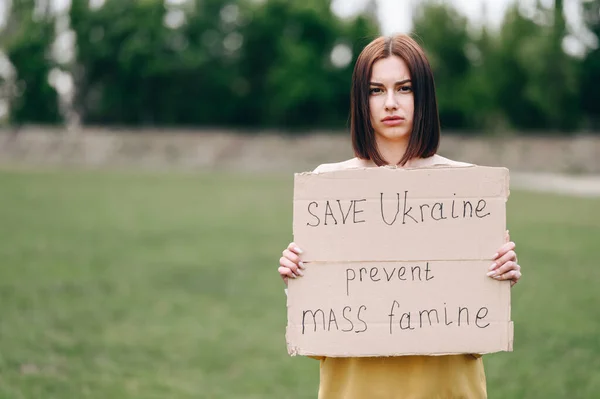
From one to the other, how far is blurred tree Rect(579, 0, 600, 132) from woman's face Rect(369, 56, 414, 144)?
135 ft

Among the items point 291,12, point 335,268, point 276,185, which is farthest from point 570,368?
point 291,12

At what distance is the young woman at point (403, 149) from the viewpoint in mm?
2590

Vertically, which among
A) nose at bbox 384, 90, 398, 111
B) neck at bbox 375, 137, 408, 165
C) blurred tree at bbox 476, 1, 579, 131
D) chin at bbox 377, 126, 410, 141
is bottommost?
neck at bbox 375, 137, 408, 165

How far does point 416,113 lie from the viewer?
2.64m

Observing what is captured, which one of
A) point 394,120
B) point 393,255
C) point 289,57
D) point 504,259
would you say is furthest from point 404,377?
point 289,57

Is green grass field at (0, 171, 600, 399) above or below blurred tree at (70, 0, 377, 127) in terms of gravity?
below

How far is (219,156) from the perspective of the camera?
42750mm

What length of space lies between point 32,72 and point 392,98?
45.5m

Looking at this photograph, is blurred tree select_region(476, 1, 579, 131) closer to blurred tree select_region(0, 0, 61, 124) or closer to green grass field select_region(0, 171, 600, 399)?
green grass field select_region(0, 171, 600, 399)

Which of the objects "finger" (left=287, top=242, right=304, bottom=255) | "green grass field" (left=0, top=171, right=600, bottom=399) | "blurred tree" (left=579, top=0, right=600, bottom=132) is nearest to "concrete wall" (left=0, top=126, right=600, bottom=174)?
"blurred tree" (left=579, top=0, right=600, bottom=132)

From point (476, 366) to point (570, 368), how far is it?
323cm

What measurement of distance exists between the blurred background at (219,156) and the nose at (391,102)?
3.51 meters

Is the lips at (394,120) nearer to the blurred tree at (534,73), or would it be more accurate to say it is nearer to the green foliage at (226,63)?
the blurred tree at (534,73)

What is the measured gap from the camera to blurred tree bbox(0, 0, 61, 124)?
44594mm
